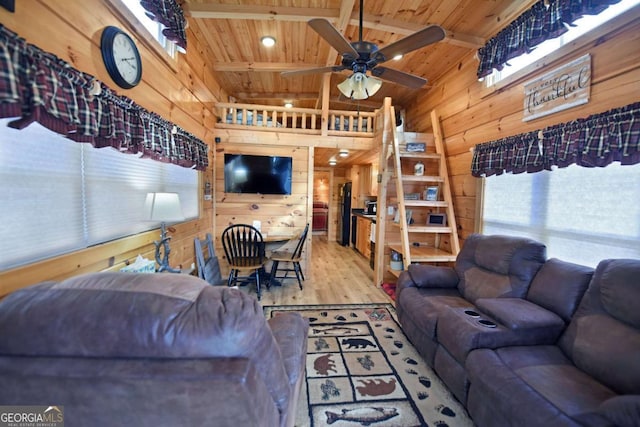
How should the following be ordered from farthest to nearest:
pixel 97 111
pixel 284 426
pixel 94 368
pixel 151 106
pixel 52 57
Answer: pixel 151 106, pixel 97 111, pixel 52 57, pixel 284 426, pixel 94 368

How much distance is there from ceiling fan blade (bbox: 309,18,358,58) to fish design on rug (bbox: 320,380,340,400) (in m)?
2.47

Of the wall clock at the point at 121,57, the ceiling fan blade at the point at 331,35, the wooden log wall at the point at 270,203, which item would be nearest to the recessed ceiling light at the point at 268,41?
the wooden log wall at the point at 270,203

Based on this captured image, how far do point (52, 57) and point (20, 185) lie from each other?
605 mm

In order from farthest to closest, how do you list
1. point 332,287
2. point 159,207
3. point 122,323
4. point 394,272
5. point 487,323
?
point 332,287, point 394,272, point 159,207, point 487,323, point 122,323

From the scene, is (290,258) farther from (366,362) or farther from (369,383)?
(369,383)

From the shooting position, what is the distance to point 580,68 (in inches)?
78.4

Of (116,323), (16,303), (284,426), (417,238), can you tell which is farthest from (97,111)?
(417,238)

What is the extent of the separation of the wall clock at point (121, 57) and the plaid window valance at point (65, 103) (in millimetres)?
230

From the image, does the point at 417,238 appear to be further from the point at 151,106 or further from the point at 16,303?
the point at 16,303

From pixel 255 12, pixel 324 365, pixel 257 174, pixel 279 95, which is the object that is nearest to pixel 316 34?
pixel 255 12

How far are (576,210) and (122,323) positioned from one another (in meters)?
2.95

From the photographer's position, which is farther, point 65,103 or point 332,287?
point 332,287

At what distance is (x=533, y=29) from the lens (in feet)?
7.39

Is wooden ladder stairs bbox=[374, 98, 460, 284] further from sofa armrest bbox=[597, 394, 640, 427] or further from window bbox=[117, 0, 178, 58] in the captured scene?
window bbox=[117, 0, 178, 58]
